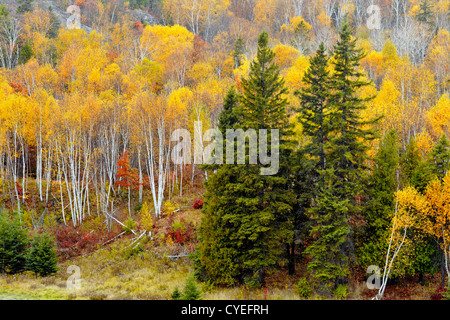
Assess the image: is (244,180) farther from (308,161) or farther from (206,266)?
(206,266)

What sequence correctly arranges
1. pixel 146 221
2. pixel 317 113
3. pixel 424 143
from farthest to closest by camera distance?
pixel 424 143 < pixel 146 221 < pixel 317 113

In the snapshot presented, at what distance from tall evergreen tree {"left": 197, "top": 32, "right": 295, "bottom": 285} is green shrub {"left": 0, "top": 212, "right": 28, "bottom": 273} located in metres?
11.3

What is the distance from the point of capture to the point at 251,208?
60.2 ft

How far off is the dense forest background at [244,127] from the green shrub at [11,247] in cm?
304

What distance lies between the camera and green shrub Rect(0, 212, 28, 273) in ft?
62.8

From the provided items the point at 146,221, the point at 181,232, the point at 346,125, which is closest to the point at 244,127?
the point at 346,125

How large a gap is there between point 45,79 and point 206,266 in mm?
34751

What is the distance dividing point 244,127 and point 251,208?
487cm

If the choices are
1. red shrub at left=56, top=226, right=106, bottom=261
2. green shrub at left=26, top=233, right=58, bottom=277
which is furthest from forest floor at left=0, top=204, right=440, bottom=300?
red shrub at left=56, top=226, right=106, bottom=261

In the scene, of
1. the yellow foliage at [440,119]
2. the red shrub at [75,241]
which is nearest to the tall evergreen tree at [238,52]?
the yellow foliage at [440,119]

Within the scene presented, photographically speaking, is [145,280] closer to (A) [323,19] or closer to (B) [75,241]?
(B) [75,241]

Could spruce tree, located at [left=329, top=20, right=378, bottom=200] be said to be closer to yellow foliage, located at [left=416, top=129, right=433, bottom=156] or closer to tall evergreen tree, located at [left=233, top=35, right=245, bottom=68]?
yellow foliage, located at [left=416, top=129, right=433, bottom=156]

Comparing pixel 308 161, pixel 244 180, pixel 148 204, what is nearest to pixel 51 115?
pixel 148 204

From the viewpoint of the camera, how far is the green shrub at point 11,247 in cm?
1914
